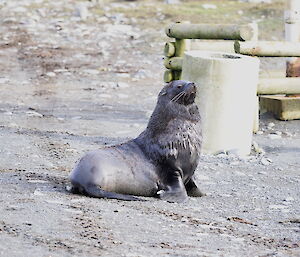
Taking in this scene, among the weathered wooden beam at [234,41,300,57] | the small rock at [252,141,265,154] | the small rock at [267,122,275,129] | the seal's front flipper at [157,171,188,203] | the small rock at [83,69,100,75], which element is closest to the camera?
the seal's front flipper at [157,171,188,203]

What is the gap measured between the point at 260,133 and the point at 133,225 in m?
4.47

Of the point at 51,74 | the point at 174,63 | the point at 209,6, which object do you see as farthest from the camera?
the point at 209,6

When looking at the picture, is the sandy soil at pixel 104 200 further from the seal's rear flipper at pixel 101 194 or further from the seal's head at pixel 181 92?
the seal's head at pixel 181 92

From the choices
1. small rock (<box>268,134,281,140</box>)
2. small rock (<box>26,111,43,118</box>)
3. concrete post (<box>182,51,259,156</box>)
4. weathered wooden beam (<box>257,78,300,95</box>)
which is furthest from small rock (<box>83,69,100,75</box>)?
concrete post (<box>182,51,259,156</box>)

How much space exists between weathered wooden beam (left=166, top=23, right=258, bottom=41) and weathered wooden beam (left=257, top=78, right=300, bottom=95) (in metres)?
0.51

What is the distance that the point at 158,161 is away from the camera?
20.3ft

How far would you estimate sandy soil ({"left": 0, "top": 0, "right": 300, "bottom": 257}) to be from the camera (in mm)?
4887

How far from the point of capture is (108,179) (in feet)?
19.6

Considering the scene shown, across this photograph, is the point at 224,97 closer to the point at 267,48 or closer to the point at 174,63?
the point at 267,48

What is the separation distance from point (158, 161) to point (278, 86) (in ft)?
11.6

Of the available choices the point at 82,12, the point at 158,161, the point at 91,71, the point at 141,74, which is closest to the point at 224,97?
the point at 158,161

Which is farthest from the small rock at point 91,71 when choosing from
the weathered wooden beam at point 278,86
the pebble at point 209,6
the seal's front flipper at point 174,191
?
the pebble at point 209,6

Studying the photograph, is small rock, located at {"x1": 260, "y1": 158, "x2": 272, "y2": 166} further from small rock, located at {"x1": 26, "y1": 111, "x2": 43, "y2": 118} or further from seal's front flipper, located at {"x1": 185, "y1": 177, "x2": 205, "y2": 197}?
small rock, located at {"x1": 26, "y1": 111, "x2": 43, "y2": 118}

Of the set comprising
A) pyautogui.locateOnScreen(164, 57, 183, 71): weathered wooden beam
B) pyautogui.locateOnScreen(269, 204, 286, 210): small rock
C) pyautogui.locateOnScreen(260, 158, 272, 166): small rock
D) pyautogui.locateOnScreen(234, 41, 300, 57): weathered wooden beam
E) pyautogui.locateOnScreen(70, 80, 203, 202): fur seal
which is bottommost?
pyautogui.locateOnScreen(260, 158, 272, 166): small rock
